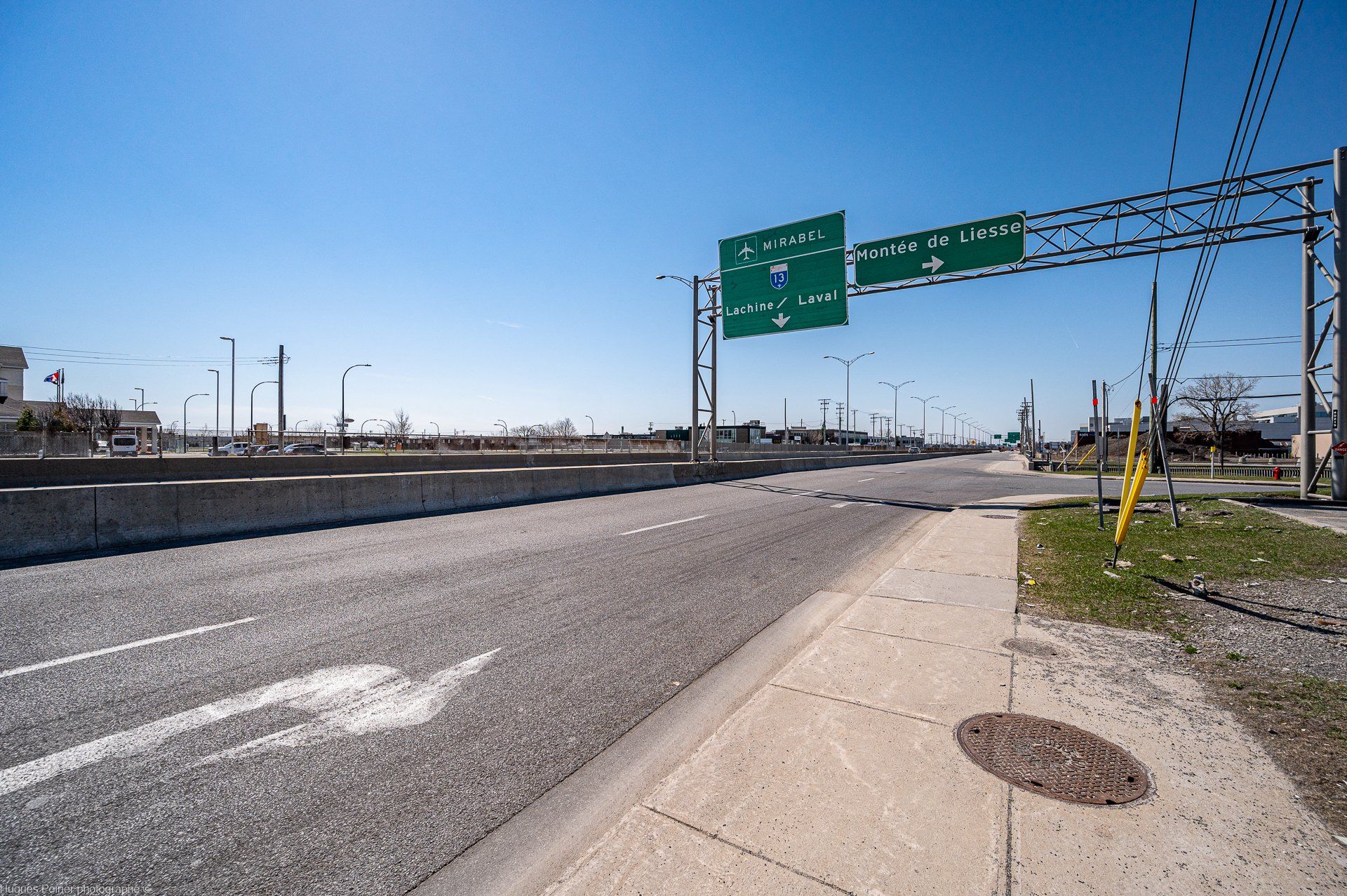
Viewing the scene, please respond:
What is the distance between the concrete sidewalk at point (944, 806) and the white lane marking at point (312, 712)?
192 cm

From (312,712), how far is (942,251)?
18089 mm

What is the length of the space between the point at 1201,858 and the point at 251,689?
5.49 meters

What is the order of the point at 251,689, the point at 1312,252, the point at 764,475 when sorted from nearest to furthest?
the point at 251,689 < the point at 1312,252 < the point at 764,475

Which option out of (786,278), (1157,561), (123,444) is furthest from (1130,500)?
(123,444)

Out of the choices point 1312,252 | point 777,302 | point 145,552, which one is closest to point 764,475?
point 777,302

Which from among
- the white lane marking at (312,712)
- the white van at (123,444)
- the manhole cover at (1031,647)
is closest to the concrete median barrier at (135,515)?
the white lane marking at (312,712)

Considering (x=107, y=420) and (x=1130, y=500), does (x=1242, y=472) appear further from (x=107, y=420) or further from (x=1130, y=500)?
(x=107, y=420)

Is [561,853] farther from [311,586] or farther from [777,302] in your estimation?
[777,302]

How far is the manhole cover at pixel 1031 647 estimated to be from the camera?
489 centimetres

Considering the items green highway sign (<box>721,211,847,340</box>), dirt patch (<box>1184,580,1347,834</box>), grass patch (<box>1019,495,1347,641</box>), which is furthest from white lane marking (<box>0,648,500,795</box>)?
green highway sign (<box>721,211,847,340</box>)

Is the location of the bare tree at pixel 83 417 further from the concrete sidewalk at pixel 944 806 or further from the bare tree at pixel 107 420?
the concrete sidewalk at pixel 944 806

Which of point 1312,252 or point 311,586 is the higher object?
point 1312,252

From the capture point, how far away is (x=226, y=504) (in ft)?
33.3

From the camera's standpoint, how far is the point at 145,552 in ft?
28.2
